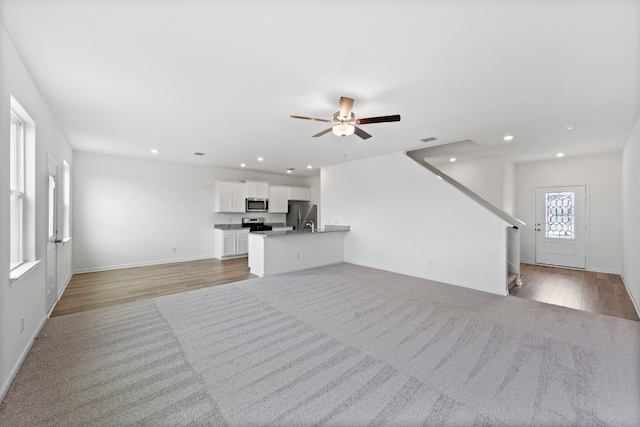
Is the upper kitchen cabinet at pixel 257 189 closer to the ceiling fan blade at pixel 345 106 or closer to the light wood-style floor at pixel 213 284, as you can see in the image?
the light wood-style floor at pixel 213 284

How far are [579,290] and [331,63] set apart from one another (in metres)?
5.38

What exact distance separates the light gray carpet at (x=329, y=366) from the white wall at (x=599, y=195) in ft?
11.5

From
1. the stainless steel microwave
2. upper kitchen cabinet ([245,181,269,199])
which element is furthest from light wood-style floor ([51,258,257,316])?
upper kitchen cabinet ([245,181,269,199])

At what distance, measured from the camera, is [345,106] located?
2.79 metres

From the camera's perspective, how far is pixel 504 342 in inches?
99.6

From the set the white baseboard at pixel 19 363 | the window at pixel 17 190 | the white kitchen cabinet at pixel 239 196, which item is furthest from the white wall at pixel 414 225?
the window at pixel 17 190

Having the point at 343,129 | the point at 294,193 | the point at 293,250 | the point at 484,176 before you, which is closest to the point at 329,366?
the point at 343,129

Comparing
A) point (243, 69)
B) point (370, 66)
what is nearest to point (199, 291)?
point (243, 69)

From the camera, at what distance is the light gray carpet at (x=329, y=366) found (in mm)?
1636

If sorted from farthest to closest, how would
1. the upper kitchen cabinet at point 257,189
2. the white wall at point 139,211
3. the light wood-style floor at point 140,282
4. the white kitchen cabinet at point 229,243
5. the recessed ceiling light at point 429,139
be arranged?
the upper kitchen cabinet at point 257,189, the white kitchen cabinet at point 229,243, the white wall at point 139,211, the recessed ceiling light at point 429,139, the light wood-style floor at point 140,282

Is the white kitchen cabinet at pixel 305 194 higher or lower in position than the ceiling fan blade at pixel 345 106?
lower

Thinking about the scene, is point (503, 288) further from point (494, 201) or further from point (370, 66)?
point (370, 66)

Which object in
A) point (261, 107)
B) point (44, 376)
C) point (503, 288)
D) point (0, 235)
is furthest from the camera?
point (503, 288)

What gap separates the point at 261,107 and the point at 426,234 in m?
3.84
